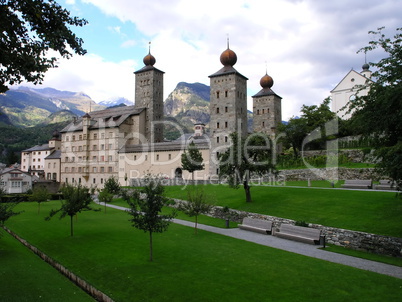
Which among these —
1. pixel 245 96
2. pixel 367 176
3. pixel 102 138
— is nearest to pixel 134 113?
pixel 102 138

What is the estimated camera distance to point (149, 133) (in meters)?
67.8

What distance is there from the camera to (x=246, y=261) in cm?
1484

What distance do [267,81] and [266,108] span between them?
6.50 metres

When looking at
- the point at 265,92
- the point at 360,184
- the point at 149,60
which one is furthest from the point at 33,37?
→ the point at 265,92

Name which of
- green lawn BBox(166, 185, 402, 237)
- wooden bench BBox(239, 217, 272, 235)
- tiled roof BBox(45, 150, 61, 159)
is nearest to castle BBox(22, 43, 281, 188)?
tiled roof BBox(45, 150, 61, 159)

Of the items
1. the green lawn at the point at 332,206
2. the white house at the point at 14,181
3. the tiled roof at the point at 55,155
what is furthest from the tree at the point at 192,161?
the tiled roof at the point at 55,155

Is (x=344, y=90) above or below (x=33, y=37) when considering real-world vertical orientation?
above

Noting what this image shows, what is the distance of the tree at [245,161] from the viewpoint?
96.0 ft

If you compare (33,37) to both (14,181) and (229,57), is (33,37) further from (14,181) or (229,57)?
(14,181)

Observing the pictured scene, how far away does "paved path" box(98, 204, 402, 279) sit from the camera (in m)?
14.1

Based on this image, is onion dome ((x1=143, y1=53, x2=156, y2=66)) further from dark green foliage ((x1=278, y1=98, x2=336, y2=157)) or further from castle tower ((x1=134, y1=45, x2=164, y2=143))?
dark green foliage ((x1=278, y1=98, x2=336, y2=157))

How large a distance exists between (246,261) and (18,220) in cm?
2336

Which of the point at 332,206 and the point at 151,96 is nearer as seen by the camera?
the point at 332,206

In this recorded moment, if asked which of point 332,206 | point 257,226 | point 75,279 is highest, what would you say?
point 332,206
